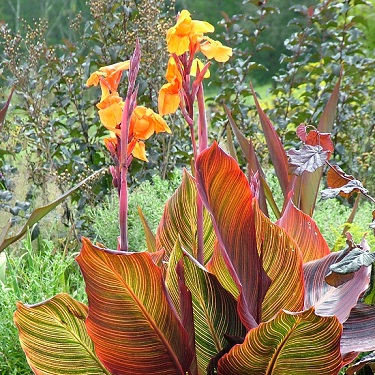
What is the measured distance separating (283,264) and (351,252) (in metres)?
0.20

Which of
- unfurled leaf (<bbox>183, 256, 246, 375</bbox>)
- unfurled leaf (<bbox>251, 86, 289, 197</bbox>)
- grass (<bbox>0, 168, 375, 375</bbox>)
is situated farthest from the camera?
unfurled leaf (<bbox>251, 86, 289, 197</bbox>)

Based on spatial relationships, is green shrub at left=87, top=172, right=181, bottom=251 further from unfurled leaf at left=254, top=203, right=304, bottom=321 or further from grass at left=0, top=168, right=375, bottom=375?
unfurled leaf at left=254, top=203, right=304, bottom=321

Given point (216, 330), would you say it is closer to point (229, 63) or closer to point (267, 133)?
point (267, 133)

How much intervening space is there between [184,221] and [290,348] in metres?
0.52

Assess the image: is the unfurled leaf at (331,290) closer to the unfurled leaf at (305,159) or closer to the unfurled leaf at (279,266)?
the unfurled leaf at (279,266)

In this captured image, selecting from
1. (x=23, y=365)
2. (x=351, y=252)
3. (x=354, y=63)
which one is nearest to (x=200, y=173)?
(x=351, y=252)


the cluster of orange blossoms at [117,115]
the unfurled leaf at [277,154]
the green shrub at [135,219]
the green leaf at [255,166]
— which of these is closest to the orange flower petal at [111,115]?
the cluster of orange blossoms at [117,115]

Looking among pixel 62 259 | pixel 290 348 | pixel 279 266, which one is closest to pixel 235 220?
pixel 279 266

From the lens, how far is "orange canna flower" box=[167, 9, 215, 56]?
1302 millimetres

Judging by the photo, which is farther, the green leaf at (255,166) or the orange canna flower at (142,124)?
the green leaf at (255,166)

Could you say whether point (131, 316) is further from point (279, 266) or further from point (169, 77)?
point (169, 77)

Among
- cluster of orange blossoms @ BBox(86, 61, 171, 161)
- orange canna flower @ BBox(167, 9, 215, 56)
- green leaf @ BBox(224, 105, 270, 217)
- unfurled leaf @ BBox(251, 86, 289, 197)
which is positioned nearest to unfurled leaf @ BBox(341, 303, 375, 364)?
cluster of orange blossoms @ BBox(86, 61, 171, 161)

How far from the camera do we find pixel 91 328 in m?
1.31

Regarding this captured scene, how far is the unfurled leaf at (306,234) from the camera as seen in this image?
1.65 metres
